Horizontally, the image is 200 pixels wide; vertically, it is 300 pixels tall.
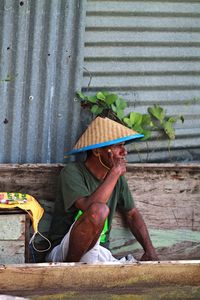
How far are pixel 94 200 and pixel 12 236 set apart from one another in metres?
0.52

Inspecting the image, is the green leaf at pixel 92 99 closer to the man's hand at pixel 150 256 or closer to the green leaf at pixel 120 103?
the green leaf at pixel 120 103

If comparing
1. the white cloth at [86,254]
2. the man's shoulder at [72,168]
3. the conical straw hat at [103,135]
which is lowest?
the white cloth at [86,254]

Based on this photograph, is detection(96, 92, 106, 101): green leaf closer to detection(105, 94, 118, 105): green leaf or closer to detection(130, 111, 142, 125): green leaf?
detection(105, 94, 118, 105): green leaf

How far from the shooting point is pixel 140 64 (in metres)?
5.01

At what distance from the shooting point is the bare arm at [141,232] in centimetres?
453

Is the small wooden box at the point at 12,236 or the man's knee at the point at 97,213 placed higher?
the man's knee at the point at 97,213

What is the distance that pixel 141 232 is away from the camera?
15.0ft

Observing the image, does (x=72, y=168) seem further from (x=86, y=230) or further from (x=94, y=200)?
(x=86, y=230)

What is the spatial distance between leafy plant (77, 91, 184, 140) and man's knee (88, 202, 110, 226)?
0.83m

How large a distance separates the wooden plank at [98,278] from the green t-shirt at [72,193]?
0.66 metres

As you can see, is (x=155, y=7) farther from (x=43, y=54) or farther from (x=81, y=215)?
(x=81, y=215)

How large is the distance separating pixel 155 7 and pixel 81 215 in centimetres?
175

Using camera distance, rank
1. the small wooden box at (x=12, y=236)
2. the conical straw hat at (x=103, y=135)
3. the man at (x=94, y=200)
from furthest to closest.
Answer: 1. the conical straw hat at (x=103, y=135)
2. the man at (x=94, y=200)
3. the small wooden box at (x=12, y=236)

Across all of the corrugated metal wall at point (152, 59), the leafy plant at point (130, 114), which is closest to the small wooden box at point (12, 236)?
the leafy plant at point (130, 114)
